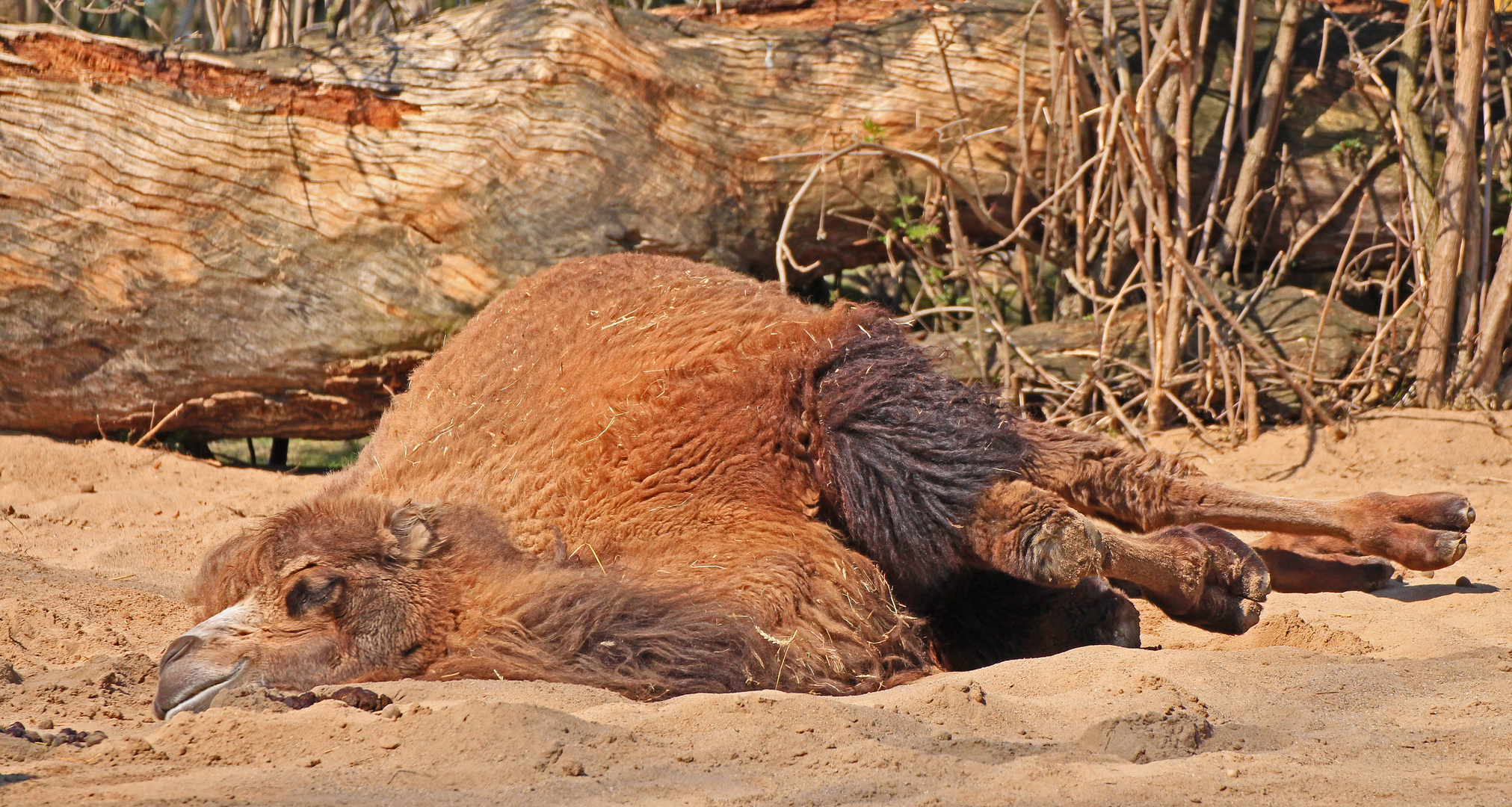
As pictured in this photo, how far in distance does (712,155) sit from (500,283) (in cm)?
127

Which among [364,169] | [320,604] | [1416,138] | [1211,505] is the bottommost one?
[1211,505]

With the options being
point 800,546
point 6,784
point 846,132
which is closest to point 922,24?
point 846,132

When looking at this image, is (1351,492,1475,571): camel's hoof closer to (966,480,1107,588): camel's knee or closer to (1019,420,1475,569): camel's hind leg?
(1019,420,1475,569): camel's hind leg

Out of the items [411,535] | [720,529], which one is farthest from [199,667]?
[720,529]

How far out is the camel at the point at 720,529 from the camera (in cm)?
315

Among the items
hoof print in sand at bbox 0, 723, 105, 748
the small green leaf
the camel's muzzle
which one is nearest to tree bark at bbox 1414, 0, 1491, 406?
the small green leaf

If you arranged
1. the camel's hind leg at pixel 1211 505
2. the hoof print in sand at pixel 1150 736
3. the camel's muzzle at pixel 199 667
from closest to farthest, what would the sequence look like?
the hoof print in sand at pixel 1150 736 < the camel's muzzle at pixel 199 667 < the camel's hind leg at pixel 1211 505

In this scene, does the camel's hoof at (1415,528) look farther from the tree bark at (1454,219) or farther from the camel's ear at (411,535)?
the camel's ear at (411,535)

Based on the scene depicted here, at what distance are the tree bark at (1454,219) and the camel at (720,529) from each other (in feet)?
7.38

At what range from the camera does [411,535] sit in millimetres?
3330

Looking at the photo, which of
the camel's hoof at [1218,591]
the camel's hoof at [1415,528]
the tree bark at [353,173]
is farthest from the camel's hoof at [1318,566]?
the tree bark at [353,173]

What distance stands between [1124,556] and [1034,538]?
35cm

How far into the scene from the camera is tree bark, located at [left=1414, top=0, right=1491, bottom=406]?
597 cm

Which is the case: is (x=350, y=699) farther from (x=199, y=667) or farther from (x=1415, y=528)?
(x=1415, y=528)
